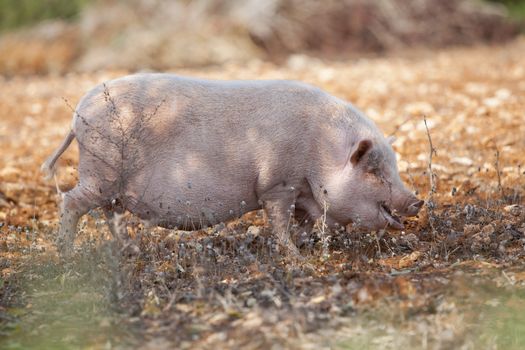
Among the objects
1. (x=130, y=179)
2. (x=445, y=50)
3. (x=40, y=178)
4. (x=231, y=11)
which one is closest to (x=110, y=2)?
(x=231, y=11)

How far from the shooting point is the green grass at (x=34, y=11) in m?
21.8

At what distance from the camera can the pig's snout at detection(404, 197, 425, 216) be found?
222 inches

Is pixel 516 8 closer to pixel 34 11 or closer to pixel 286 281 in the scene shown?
pixel 34 11

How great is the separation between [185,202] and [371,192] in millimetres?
1254

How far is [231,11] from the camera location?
18.1 metres

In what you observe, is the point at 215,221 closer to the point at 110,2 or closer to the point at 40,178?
the point at 40,178

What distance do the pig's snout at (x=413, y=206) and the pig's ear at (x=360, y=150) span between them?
459 millimetres

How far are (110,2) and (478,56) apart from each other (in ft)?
27.8

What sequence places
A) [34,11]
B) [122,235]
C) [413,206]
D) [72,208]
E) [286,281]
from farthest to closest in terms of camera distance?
1. [34,11]
2. [72,208]
3. [413,206]
4. [122,235]
5. [286,281]

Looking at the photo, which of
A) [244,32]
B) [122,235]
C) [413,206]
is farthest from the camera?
[244,32]

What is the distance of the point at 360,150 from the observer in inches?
219

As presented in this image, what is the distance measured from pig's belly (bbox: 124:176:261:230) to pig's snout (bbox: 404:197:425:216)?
1079mm

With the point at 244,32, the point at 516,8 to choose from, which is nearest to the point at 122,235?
the point at 244,32

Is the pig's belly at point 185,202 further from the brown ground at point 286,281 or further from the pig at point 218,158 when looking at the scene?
the brown ground at point 286,281
